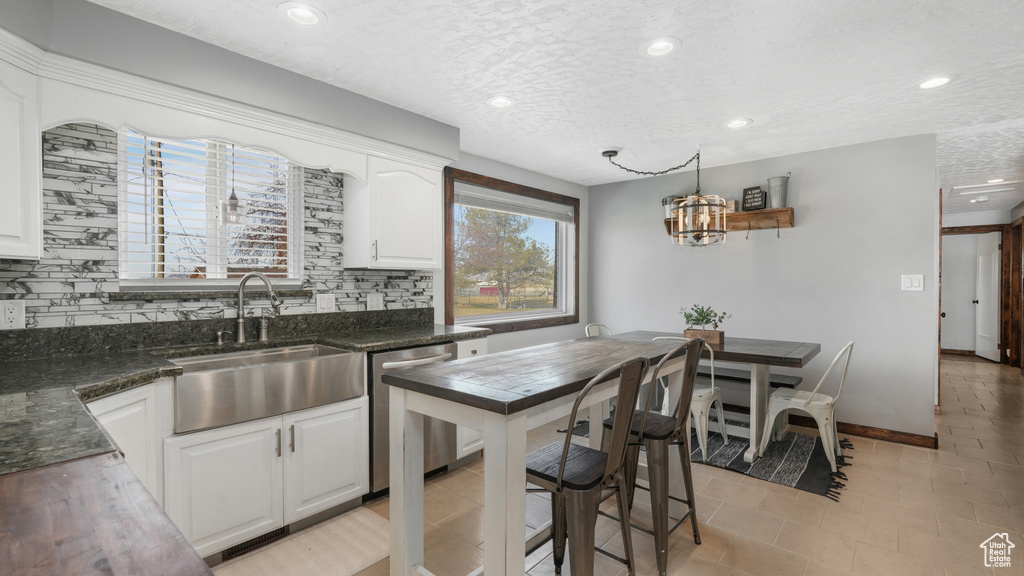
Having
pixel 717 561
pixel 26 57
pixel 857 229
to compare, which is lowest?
pixel 717 561

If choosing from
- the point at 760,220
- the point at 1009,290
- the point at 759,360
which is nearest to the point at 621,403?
the point at 759,360

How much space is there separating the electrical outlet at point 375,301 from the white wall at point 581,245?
21.1 inches

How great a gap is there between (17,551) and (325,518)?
2.09m

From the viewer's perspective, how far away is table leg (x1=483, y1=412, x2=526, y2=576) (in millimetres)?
1498

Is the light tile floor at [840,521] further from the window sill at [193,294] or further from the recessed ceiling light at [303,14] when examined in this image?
the recessed ceiling light at [303,14]

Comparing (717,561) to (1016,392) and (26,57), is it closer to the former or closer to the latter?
(26,57)

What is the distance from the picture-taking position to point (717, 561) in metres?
2.19

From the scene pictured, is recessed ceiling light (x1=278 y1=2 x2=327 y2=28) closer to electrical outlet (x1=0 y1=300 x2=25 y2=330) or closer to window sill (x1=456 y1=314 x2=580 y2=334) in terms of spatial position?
electrical outlet (x1=0 y1=300 x2=25 y2=330)

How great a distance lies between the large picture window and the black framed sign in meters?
1.81

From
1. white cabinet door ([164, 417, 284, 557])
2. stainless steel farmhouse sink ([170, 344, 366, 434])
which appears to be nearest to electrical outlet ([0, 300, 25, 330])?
stainless steel farmhouse sink ([170, 344, 366, 434])

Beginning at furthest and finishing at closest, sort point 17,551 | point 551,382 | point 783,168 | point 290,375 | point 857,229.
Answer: point 783,168 < point 857,229 < point 290,375 < point 551,382 < point 17,551

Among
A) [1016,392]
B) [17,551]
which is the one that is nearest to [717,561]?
[17,551]

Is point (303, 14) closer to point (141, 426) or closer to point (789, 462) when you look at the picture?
point (141, 426)

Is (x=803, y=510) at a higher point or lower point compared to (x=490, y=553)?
lower
